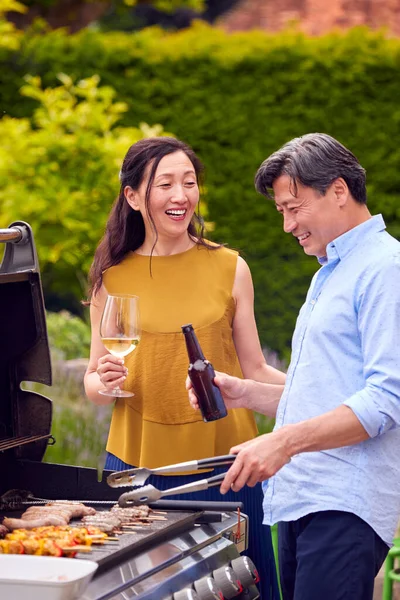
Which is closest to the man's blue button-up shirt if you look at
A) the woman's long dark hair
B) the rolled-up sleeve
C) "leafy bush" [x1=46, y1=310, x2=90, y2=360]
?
the rolled-up sleeve

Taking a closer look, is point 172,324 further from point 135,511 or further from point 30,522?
point 30,522

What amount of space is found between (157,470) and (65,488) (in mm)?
480

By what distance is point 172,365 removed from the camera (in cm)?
302

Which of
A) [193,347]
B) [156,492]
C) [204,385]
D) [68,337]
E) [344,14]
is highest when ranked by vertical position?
[344,14]

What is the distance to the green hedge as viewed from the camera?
923 cm

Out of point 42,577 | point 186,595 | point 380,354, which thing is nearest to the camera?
point 42,577

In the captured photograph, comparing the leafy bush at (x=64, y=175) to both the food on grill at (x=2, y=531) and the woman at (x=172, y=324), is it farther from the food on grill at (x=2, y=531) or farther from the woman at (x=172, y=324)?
the food on grill at (x=2, y=531)

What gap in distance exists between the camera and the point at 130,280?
10.4ft

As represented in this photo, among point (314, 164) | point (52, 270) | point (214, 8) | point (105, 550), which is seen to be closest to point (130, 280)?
point (314, 164)

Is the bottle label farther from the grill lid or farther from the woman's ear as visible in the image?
the woman's ear

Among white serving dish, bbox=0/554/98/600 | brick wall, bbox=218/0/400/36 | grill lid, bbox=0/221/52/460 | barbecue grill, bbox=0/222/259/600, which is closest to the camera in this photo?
white serving dish, bbox=0/554/98/600

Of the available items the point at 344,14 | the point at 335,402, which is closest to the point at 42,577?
the point at 335,402

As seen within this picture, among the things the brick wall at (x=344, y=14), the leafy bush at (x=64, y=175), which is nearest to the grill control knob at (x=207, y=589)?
the leafy bush at (x=64, y=175)

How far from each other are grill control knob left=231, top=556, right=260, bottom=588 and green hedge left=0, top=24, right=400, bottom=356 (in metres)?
6.66
